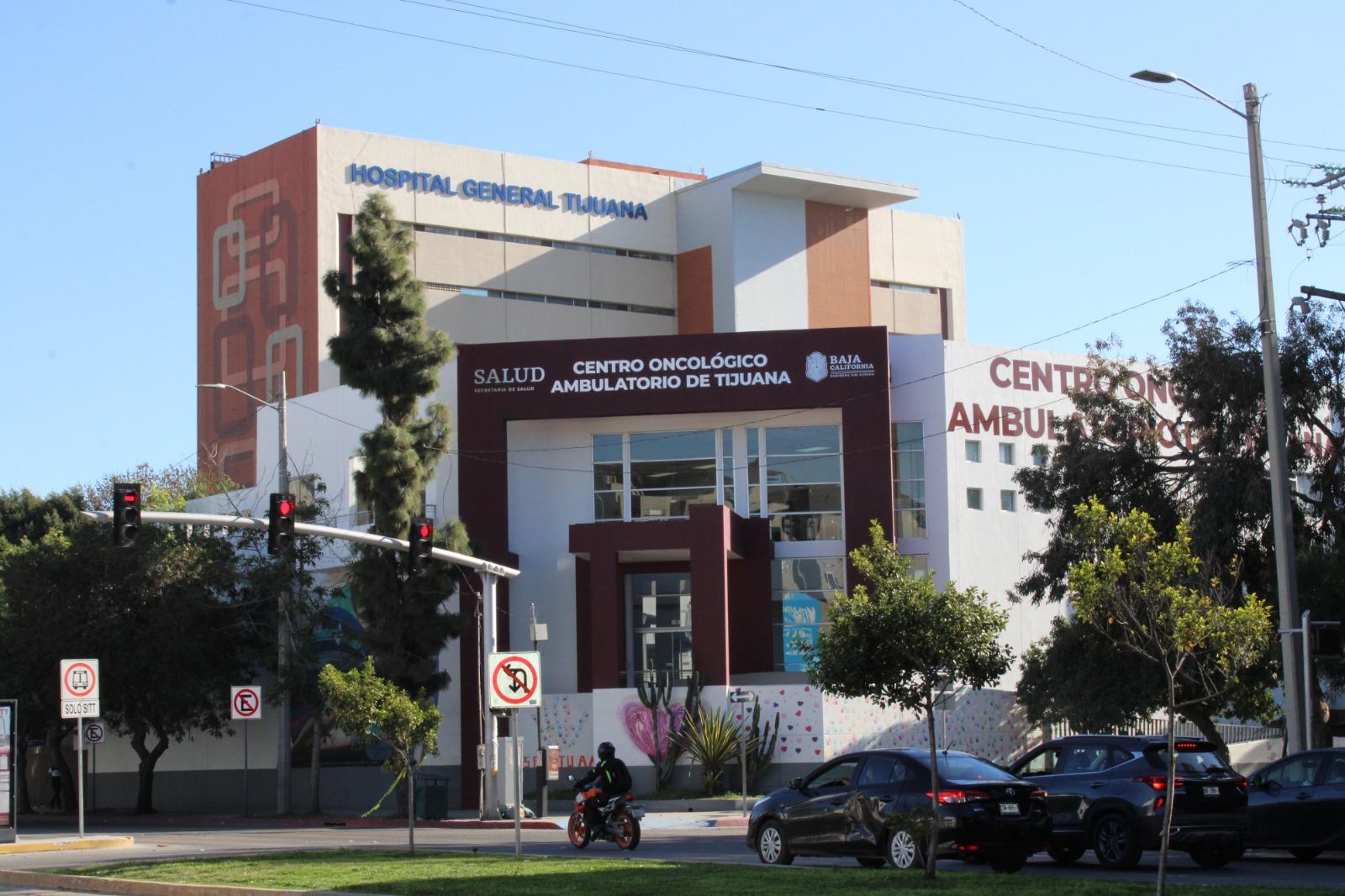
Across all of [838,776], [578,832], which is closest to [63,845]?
[578,832]

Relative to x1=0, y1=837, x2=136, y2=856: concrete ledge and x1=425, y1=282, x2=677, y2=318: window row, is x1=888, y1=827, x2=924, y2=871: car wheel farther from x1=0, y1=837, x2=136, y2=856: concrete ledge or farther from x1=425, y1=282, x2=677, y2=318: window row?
x1=425, y1=282, x2=677, y2=318: window row

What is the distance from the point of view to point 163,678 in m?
42.5

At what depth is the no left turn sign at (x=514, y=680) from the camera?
19.8 meters

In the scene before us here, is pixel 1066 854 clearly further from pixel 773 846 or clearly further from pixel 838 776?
pixel 773 846

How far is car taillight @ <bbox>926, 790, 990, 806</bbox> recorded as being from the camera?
18.5 metres

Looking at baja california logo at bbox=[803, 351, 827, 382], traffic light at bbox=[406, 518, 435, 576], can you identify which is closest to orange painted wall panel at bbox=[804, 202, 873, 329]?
baja california logo at bbox=[803, 351, 827, 382]

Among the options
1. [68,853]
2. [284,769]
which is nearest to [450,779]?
[284,769]

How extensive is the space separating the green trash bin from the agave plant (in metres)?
5.67

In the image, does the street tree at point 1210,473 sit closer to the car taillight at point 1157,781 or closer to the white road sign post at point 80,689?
the car taillight at point 1157,781

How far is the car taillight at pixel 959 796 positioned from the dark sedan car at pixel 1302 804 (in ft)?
14.5

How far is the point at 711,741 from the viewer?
37.7 m

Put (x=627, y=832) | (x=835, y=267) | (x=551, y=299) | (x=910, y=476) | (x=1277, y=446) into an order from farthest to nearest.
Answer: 1. (x=835, y=267)
2. (x=551, y=299)
3. (x=910, y=476)
4. (x=627, y=832)
5. (x=1277, y=446)

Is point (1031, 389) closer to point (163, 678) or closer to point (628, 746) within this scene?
point (628, 746)

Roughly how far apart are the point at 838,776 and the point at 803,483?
23473 millimetres
